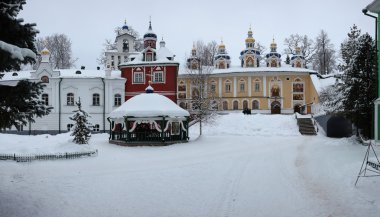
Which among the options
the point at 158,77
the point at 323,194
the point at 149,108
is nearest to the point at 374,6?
the point at 323,194

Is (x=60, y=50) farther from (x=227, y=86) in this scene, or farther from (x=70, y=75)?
(x=227, y=86)

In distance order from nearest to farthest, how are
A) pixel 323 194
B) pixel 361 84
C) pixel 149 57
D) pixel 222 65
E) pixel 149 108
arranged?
1. pixel 323 194
2. pixel 361 84
3. pixel 149 108
4. pixel 149 57
5. pixel 222 65

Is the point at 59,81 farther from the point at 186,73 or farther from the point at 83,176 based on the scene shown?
the point at 83,176

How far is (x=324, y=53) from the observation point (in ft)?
177

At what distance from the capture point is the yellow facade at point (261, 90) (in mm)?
45438

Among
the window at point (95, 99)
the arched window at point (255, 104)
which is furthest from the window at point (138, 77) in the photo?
the arched window at point (255, 104)

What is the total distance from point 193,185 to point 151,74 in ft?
95.2

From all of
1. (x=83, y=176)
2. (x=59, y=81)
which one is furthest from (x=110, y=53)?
(x=83, y=176)

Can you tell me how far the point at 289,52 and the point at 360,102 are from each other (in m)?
37.5

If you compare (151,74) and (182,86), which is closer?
(151,74)

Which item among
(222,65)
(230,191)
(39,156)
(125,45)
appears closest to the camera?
(230,191)

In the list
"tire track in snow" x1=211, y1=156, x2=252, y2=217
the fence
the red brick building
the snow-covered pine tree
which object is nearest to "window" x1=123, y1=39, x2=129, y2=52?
the red brick building

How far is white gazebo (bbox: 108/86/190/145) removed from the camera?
24.0m

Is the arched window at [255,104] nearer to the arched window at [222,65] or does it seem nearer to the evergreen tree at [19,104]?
the arched window at [222,65]
